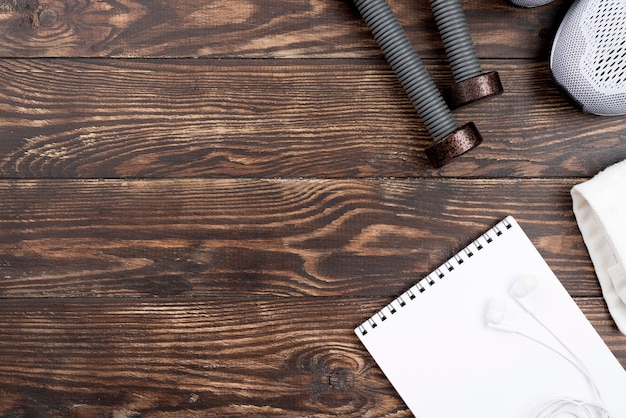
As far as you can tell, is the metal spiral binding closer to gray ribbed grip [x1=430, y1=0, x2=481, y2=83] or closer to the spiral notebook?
the spiral notebook

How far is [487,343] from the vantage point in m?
0.59

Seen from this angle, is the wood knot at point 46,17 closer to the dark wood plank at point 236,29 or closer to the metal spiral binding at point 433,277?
the dark wood plank at point 236,29

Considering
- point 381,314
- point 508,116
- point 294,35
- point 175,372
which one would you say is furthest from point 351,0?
point 175,372

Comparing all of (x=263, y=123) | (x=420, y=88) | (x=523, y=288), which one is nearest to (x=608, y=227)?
(x=523, y=288)

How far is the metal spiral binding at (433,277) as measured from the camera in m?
0.59

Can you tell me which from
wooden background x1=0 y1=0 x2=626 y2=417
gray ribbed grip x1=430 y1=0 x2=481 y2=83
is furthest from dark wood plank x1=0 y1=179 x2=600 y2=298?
A: gray ribbed grip x1=430 y1=0 x2=481 y2=83

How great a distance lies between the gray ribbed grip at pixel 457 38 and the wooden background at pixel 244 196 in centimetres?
4

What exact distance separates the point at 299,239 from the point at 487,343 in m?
0.23

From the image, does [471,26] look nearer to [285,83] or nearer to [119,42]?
[285,83]

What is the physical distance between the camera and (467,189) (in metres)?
0.60

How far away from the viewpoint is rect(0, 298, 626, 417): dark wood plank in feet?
1.96

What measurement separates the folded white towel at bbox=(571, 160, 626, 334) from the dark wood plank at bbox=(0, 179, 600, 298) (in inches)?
0.5

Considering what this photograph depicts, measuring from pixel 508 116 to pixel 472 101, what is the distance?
2.8 inches

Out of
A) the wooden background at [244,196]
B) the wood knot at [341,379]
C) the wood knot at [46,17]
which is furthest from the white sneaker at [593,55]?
the wood knot at [46,17]
